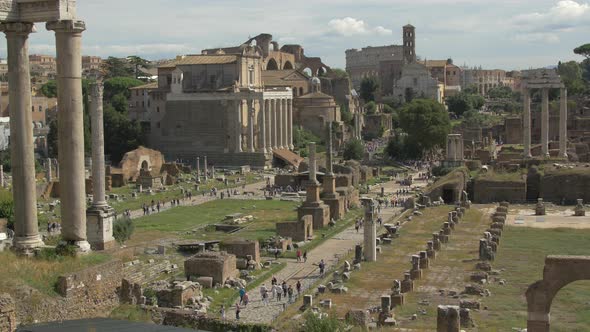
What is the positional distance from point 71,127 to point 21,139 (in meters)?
0.84

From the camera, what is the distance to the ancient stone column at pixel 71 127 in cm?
1241

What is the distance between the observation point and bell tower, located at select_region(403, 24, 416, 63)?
125 m

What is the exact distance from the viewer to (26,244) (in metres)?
12.8

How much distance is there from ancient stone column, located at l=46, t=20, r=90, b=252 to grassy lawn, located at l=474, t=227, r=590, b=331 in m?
8.96

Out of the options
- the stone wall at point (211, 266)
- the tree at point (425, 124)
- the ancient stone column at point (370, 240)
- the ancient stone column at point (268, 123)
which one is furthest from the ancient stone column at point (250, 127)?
the stone wall at point (211, 266)

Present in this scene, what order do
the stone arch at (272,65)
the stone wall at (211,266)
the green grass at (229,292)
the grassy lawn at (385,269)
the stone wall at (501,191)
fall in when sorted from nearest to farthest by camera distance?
the grassy lawn at (385,269) < the green grass at (229,292) < the stone wall at (211,266) < the stone wall at (501,191) < the stone arch at (272,65)

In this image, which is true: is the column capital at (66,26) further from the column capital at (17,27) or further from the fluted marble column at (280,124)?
the fluted marble column at (280,124)

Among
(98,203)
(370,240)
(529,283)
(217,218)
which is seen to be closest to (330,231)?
(217,218)

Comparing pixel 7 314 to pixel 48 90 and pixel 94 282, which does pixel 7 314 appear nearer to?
pixel 94 282

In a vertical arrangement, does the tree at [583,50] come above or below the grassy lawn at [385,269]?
above

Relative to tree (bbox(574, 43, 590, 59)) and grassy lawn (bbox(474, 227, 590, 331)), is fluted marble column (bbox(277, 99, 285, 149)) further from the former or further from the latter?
tree (bbox(574, 43, 590, 59))

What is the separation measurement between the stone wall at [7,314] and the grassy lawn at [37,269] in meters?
0.58

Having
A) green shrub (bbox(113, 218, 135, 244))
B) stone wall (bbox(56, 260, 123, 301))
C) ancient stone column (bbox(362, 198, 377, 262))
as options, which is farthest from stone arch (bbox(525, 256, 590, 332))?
green shrub (bbox(113, 218, 135, 244))

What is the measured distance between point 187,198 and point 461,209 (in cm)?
1609
